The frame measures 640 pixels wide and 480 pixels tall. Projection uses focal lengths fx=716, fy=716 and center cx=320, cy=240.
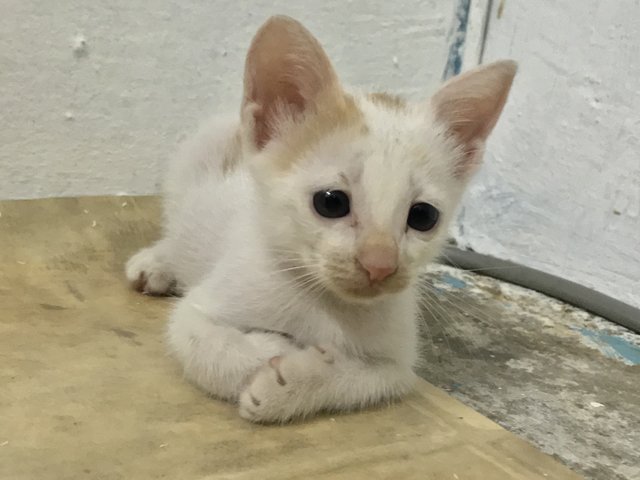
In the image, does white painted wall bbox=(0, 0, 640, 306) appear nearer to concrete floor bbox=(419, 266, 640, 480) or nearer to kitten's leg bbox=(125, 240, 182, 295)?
concrete floor bbox=(419, 266, 640, 480)

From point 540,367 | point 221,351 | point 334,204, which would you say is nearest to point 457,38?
point 540,367

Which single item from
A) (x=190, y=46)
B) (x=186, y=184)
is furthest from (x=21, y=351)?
(x=190, y=46)

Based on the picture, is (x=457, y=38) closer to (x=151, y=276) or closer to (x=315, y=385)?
(x=151, y=276)

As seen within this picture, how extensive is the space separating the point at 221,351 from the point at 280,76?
0.43 metres

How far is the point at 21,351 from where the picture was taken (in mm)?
1139

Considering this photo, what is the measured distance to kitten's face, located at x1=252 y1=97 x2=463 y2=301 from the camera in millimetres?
987

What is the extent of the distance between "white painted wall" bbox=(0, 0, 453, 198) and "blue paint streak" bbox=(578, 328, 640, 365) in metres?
1.00

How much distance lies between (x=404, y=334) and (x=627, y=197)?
0.87 m

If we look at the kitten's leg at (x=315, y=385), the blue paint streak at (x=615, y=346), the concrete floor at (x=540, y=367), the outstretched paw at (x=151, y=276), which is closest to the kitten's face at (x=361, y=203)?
the kitten's leg at (x=315, y=385)

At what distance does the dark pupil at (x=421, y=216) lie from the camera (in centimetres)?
106

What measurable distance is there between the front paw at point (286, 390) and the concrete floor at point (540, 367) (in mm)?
371

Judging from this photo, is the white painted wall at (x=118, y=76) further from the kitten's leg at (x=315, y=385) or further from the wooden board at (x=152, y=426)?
the kitten's leg at (x=315, y=385)

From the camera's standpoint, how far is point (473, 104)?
1.16 m

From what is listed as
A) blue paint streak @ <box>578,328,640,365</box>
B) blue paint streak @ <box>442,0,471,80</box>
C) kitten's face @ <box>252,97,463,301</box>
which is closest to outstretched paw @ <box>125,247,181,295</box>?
kitten's face @ <box>252,97,463,301</box>
